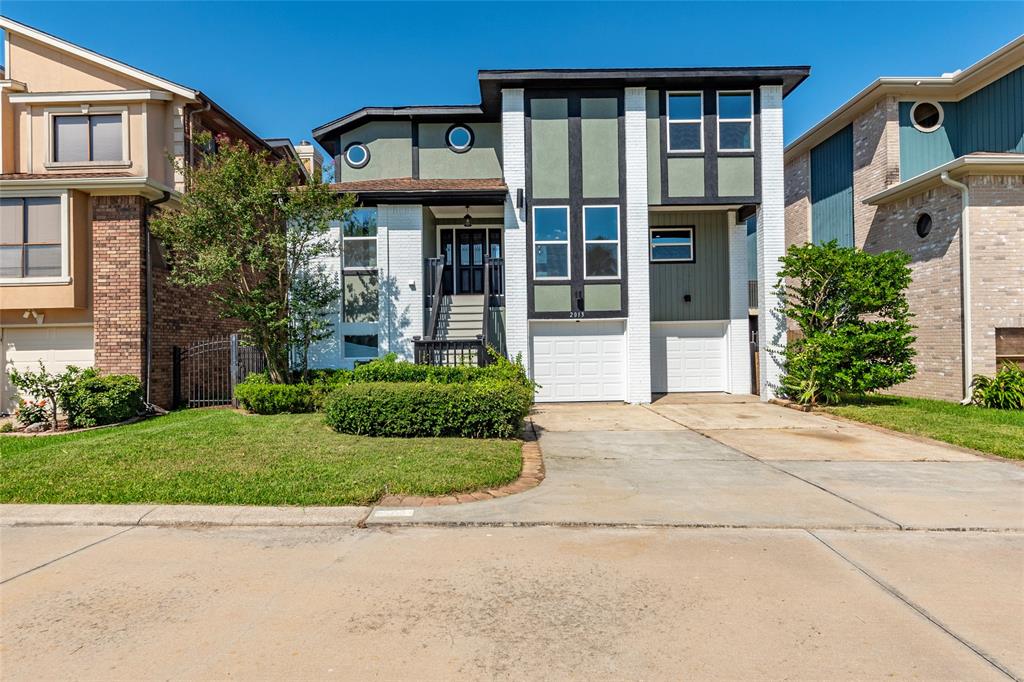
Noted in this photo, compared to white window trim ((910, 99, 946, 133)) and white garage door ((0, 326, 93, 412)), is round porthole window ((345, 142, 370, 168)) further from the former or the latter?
white window trim ((910, 99, 946, 133))

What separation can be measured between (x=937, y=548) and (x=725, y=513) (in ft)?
5.41

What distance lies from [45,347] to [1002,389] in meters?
21.7

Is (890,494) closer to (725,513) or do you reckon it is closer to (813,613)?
(725,513)

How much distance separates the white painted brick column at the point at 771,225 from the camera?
14.8m

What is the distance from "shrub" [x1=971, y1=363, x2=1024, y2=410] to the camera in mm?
12352

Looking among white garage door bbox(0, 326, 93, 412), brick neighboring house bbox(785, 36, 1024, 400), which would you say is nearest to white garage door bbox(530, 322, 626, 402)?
brick neighboring house bbox(785, 36, 1024, 400)

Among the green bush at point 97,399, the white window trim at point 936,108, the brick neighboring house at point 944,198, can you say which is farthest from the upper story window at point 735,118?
the green bush at point 97,399

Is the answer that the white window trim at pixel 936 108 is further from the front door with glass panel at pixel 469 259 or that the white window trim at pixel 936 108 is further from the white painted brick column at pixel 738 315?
the front door with glass panel at pixel 469 259

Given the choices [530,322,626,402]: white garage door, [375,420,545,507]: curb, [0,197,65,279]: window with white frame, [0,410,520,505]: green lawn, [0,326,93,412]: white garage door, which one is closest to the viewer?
[375,420,545,507]: curb

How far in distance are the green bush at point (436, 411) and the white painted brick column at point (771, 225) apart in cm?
880

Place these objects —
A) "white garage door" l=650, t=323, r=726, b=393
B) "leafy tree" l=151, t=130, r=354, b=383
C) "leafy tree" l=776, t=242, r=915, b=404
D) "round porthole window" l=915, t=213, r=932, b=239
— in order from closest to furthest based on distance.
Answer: "leafy tree" l=151, t=130, r=354, b=383 < "leafy tree" l=776, t=242, r=915, b=404 < "round porthole window" l=915, t=213, r=932, b=239 < "white garage door" l=650, t=323, r=726, b=393

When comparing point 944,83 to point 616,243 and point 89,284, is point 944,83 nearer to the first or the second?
point 616,243

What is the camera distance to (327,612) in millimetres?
3529

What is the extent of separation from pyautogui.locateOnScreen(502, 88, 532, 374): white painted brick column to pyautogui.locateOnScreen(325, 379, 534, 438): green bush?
5737 millimetres
